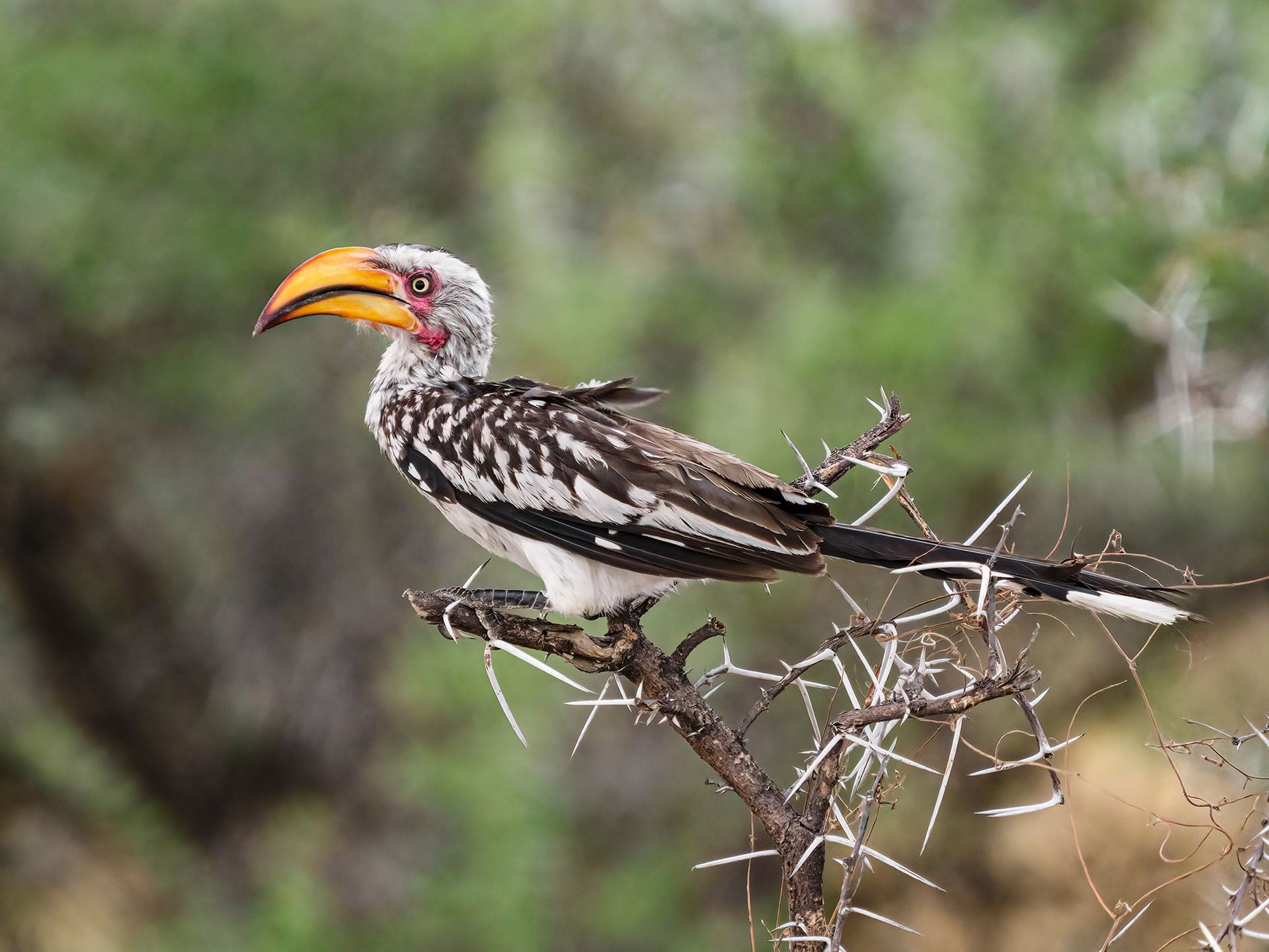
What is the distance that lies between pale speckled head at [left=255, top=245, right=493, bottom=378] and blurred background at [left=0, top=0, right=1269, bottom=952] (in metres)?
1.96

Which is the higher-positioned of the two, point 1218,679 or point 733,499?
point 733,499

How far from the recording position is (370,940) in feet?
17.9

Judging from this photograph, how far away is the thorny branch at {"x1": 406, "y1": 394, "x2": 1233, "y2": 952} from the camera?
1514mm

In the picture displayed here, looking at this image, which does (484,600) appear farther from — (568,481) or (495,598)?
(568,481)

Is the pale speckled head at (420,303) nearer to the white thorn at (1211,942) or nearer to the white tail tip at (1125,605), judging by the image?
the white tail tip at (1125,605)

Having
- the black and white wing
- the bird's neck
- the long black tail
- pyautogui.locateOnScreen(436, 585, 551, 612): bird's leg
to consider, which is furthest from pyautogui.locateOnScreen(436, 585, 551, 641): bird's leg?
the bird's neck

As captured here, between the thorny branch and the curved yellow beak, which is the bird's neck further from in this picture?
the thorny branch

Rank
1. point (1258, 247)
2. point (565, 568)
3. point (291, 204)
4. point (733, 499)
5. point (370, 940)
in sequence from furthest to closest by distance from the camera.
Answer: point (291, 204)
point (370, 940)
point (1258, 247)
point (565, 568)
point (733, 499)

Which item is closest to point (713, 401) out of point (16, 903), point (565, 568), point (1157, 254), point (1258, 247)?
point (1157, 254)

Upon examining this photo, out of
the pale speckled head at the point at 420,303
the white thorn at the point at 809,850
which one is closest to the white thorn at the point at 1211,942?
the white thorn at the point at 809,850

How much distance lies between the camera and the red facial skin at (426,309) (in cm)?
297

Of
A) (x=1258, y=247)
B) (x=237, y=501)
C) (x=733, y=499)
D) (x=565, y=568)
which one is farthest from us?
(x=237, y=501)

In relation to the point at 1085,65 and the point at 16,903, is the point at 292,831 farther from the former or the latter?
the point at 1085,65

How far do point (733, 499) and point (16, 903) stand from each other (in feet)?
18.8
